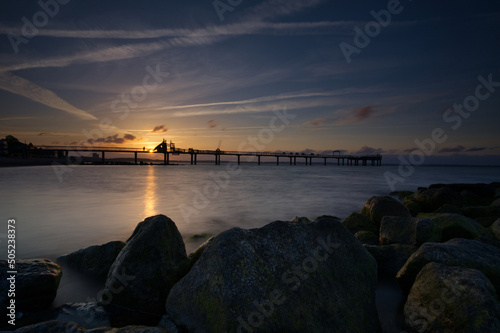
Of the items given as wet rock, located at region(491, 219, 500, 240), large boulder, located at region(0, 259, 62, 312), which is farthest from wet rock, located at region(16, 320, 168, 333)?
wet rock, located at region(491, 219, 500, 240)

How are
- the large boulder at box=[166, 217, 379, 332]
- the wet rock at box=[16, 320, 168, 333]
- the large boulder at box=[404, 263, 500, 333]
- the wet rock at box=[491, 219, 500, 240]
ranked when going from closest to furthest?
the wet rock at box=[16, 320, 168, 333]
the large boulder at box=[404, 263, 500, 333]
the large boulder at box=[166, 217, 379, 332]
the wet rock at box=[491, 219, 500, 240]

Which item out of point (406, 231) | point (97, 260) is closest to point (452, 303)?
point (406, 231)

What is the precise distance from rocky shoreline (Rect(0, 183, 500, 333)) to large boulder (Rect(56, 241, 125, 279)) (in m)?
0.95

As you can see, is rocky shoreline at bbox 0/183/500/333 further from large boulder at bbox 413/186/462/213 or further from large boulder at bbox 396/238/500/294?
large boulder at bbox 413/186/462/213

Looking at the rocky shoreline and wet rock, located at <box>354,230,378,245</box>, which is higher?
the rocky shoreline

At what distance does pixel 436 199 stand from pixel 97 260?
13996 millimetres

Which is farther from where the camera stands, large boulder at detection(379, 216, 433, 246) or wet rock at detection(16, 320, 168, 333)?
large boulder at detection(379, 216, 433, 246)

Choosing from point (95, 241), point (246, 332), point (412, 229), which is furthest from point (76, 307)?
point (412, 229)

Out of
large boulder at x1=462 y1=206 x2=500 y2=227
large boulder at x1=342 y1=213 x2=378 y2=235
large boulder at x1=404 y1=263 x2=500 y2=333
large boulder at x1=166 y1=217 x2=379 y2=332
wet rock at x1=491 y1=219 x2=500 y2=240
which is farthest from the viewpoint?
large boulder at x1=462 y1=206 x2=500 y2=227

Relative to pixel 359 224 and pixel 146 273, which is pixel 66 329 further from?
pixel 359 224

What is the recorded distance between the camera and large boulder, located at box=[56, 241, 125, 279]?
584 centimetres

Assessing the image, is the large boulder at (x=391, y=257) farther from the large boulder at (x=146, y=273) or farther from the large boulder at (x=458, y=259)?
the large boulder at (x=146, y=273)

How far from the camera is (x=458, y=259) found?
431 centimetres

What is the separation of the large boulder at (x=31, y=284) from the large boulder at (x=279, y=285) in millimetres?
2552
